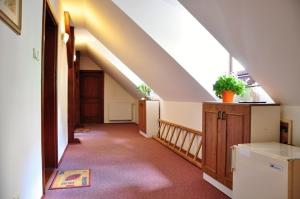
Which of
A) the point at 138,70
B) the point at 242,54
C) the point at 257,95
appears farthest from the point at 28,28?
the point at 138,70

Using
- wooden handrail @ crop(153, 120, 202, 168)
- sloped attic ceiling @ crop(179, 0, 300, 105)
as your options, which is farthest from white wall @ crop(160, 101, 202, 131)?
sloped attic ceiling @ crop(179, 0, 300, 105)

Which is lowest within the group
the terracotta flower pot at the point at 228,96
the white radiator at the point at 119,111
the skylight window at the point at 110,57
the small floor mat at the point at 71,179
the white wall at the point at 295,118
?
the small floor mat at the point at 71,179

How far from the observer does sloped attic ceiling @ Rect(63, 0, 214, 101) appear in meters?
3.85

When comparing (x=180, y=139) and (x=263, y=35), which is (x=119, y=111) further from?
(x=263, y=35)

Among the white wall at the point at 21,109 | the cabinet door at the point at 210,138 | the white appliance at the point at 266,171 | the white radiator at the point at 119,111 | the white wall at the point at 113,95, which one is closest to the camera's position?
the white wall at the point at 21,109

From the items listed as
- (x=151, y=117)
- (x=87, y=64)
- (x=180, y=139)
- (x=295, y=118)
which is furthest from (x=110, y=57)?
(x=295, y=118)

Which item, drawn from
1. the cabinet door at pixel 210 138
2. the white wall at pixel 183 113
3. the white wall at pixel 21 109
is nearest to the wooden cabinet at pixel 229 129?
the cabinet door at pixel 210 138

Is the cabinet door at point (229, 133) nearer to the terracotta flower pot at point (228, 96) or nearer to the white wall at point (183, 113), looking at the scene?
the terracotta flower pot at point (228, 96)

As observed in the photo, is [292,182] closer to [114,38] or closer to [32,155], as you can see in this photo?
[32,155]

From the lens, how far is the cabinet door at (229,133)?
2.54m

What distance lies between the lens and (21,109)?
1926mm

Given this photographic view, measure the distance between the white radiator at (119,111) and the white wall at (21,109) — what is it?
282 inches

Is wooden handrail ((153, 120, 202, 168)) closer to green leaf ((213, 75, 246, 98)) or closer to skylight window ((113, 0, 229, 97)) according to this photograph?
skylight window ((113, 0, 229, 97))

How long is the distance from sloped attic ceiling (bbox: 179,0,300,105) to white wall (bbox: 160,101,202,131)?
179 cm
